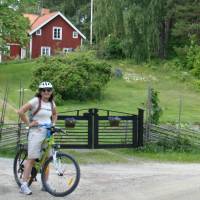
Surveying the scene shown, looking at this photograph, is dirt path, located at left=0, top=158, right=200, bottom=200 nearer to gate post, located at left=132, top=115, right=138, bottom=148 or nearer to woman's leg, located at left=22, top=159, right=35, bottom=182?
woman's leg, located at left=22, top=159, right=35, bottom=182

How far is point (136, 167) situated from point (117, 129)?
11.7ft

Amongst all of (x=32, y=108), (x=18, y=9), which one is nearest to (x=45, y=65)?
(x=18, y=9)

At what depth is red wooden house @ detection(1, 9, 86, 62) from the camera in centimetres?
7262

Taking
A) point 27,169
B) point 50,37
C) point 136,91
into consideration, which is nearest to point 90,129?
point 27,169

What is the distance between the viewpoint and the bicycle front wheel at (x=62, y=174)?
352 inches

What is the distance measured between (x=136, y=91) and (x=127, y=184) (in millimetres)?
29901

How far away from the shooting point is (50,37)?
7375cm

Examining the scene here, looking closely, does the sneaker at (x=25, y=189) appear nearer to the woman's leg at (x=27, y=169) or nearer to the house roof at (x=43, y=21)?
the woman's leg at (x=27, y=169)

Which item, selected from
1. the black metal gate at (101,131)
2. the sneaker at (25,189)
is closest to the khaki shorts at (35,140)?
the sneaker at (25,189)

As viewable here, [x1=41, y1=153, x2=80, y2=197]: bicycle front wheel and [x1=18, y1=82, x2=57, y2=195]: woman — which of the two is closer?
[x1=41, y1=153, x2=80, y2=197]: bicycle front wheel

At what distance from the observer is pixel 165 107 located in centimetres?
3316

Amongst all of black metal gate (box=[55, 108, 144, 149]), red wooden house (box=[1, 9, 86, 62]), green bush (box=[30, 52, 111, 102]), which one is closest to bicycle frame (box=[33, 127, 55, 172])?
black metal gate (box=[55, 108, 144, 149])

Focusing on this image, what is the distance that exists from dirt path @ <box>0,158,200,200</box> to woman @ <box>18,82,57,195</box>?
0.42 m

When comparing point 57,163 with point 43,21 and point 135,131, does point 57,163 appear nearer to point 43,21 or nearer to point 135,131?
point 135,131
